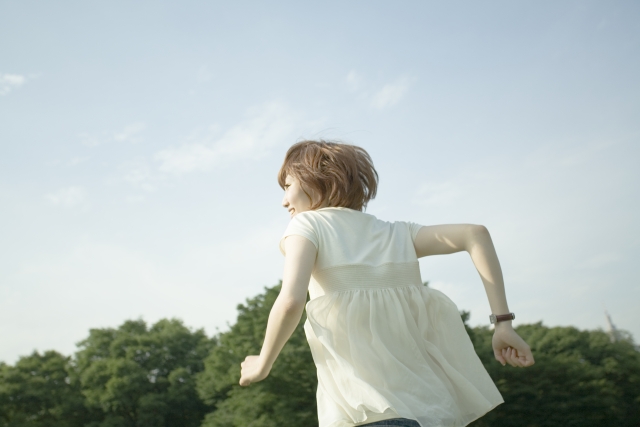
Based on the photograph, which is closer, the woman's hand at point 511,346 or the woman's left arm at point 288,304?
the woman's left arm at point 288,304

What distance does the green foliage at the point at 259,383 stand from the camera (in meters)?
30.3

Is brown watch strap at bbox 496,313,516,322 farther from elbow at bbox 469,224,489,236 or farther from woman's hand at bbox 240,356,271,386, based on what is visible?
woman's hand at bbox 240,356,271,386

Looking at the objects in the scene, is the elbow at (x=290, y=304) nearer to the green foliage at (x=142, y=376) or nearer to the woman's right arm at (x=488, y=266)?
the woman's right arm at (x=488, y=266)

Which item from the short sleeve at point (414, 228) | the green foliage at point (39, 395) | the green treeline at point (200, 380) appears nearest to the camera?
the short sleeve at point (414, 228)

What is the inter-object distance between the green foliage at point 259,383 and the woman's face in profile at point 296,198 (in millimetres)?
28043

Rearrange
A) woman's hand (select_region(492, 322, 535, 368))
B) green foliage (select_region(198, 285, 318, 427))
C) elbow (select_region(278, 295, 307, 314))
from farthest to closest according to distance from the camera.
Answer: green foliage (select_region(198, 285, 318, 427)), woman's hand (select_region(492, 322, 535, 368)), elbow (select_region(278, 295, 307, 314))

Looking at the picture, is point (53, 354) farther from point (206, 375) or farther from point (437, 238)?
point (437, 238)

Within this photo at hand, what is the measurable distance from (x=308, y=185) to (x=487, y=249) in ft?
2.27

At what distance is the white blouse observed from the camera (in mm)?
1922

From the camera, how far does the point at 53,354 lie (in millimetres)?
42438

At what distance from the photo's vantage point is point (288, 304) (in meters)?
1.85

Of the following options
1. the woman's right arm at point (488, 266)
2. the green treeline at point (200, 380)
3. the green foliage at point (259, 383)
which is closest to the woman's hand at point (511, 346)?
the woman's right arm at point (488, 266)

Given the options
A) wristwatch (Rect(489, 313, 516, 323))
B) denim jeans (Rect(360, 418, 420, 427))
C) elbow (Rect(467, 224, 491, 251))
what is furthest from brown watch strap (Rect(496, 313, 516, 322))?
denim jeans (Rect(360, 418, 420, 427))

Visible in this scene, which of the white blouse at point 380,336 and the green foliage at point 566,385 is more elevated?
the green foliage at point 566,385
